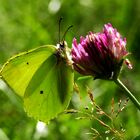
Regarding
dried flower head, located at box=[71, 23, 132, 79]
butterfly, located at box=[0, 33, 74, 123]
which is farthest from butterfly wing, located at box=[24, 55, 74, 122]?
dried flower head, located at box=[71, 23, 132, 79]

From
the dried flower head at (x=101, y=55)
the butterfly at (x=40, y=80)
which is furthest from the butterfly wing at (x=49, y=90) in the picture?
the dried flower head at (x=101, y=55)

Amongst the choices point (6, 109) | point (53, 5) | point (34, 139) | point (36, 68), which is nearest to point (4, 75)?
point (36, 68)

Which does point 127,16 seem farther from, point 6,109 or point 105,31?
point 105,31

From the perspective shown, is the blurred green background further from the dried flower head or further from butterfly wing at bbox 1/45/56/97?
the dried flower head

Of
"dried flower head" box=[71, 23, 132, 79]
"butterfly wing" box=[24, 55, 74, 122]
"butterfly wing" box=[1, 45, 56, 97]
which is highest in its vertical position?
"butterfly wing" box=[1, 45, 56, 97]

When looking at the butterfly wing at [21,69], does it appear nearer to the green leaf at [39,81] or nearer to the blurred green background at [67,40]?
the green leaf at [39,81]

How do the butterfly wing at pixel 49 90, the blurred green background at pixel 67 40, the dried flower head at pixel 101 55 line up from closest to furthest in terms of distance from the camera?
the dried flower head at pixel 101 55 < the butterfly wing at pixel 49 90 < the blurred green background at pixel 67 40
